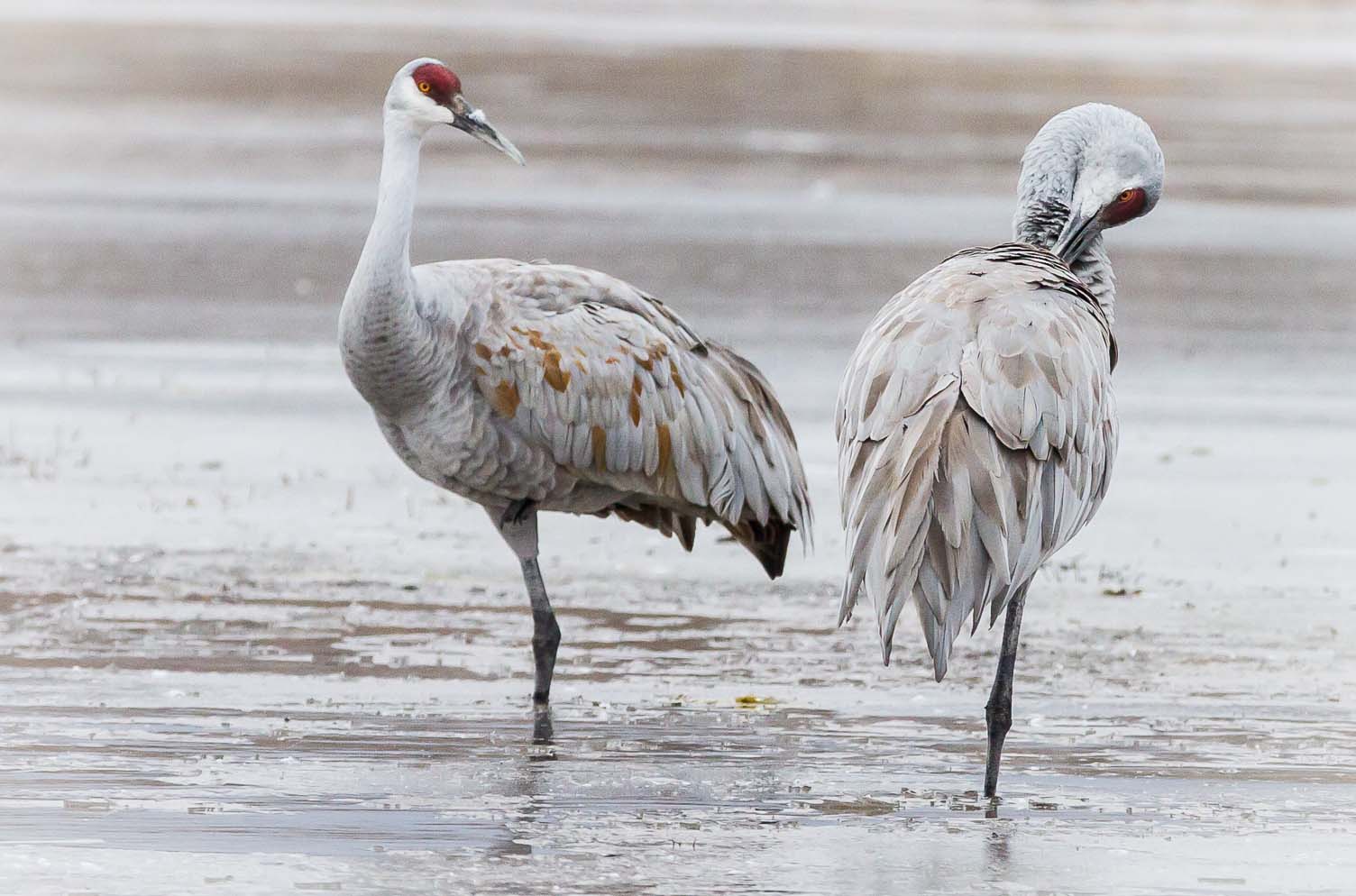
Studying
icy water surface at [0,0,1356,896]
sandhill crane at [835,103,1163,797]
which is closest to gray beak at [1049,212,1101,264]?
sandhill crane at [835,103,1163,797]

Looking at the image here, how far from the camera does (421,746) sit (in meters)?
7.08

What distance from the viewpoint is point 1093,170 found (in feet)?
24.3

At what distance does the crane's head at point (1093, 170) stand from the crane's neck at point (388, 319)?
6.23 feet

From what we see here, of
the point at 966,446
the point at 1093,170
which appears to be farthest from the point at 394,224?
the point at 966,446

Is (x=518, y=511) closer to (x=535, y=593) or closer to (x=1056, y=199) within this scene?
(x=535, y=593)

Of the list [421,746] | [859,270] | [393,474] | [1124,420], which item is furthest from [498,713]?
[859,270]

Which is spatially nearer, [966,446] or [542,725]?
[966,446]

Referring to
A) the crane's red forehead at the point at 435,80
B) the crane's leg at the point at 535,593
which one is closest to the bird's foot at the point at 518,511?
the crane's leg at the point at 535,593

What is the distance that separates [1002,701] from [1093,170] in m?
1.65

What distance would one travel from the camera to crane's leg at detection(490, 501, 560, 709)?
306 inches

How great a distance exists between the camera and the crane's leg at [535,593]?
7.77 m

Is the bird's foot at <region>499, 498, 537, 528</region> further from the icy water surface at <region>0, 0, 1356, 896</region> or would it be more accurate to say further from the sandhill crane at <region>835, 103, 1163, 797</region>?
the sandhill crane at <region>835, 103, 1163, 797</region>

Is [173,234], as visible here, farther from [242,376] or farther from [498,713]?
[498,713]

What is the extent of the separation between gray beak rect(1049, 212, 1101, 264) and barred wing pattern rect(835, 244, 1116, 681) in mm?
561
